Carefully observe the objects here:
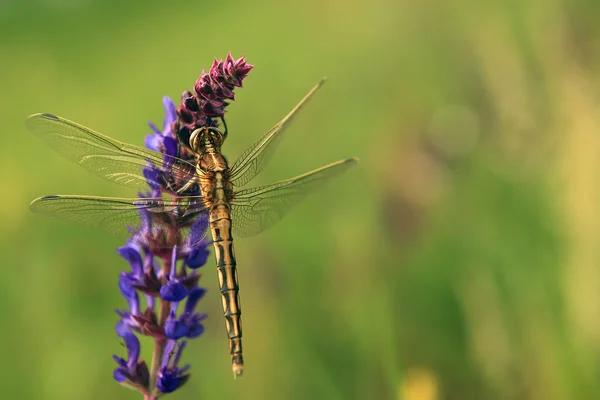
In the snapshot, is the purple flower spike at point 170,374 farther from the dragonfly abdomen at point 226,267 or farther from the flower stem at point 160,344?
the dragonfly abdomen at point 226,267

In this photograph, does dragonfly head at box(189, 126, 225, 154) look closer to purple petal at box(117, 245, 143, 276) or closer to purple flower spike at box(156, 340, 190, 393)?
purple petal at box(117, 245, 143, 276)

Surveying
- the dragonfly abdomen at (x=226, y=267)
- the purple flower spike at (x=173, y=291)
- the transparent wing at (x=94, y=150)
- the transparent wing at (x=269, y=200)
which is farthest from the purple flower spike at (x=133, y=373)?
the transparent wing at (x=269, y=200)

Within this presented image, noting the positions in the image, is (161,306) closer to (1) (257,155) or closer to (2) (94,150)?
(2) (94,150)

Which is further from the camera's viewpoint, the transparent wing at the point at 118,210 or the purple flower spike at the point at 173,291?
the transparent wing at the point at 118,210

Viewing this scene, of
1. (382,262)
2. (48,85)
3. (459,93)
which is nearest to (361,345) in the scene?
(382,262)

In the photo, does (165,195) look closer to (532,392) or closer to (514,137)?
(532,392)
